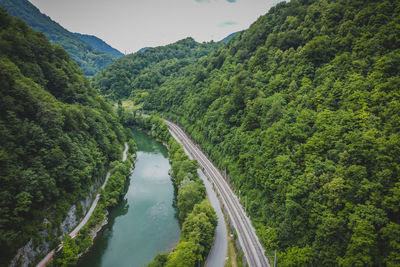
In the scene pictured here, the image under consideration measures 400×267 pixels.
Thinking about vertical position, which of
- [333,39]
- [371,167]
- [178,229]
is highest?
[333,39]

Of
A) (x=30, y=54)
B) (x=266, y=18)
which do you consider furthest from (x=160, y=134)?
(x=266, y=18)

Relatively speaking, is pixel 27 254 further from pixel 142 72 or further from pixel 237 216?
pixel 142 72

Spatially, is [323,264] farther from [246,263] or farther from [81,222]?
[81,222]

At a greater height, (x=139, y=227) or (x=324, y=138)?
(x=324, y=138)

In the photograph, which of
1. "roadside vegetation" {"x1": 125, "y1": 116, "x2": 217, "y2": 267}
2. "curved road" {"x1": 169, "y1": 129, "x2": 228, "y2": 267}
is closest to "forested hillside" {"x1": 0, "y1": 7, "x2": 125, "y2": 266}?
"roadside vegetation" {"x1": 125, "y1": 116, "x2": 217, "y2": 267}

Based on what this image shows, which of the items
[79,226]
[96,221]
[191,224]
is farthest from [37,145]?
[191,224]

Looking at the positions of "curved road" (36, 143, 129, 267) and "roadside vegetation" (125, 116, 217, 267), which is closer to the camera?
"roadside vegetation" (125, 116, 217, 267)

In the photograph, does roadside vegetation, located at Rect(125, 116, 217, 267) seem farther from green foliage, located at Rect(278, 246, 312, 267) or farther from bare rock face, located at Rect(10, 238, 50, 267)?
bare rock face, located at Rect(10, 238, 50, 267)
